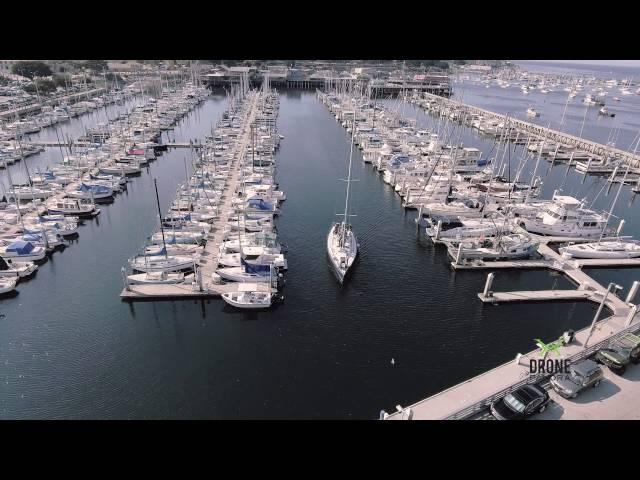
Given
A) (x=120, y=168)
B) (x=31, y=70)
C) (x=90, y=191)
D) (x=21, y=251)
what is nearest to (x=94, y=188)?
(x=90, y=191)

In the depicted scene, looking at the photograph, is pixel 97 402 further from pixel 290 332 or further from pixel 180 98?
pixel 180 98

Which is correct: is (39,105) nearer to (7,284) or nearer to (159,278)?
(7,284)

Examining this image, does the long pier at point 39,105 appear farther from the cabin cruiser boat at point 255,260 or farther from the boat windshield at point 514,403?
the boat windshield at point 514,403

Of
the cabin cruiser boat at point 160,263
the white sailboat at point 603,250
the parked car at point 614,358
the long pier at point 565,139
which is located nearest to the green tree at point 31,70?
the cabin cruiser boat at point 160,263

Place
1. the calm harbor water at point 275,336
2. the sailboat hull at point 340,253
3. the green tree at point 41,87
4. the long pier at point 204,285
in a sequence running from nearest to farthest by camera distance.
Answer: the calm harbor water at point 275,336
the long pier at point 204,285
the sailboat hull at point 340,253
the green tree at point 41,87

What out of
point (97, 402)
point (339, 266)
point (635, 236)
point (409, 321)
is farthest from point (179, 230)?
point (635, 236)
